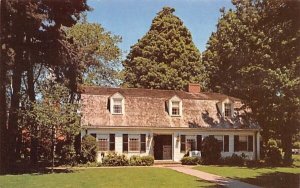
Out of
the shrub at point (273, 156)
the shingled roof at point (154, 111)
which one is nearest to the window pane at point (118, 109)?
the shingled roof at point (154, 111)

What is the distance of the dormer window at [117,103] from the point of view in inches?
1303

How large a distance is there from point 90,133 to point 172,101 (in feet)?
25.3

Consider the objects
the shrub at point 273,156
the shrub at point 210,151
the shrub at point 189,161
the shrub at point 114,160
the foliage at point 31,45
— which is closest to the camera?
the foliage at point 31,45

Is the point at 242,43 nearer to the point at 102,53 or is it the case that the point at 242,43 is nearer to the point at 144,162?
the point at 144,162

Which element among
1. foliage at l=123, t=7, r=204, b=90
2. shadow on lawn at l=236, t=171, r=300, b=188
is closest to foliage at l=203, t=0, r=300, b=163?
shadow on lawn at l=236, t=171, r=300, b=188

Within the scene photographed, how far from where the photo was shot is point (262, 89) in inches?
1208

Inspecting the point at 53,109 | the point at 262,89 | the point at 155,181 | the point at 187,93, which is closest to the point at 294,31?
the point at 155,181

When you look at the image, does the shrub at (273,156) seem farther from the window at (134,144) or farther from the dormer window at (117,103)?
the dormer window at (117,103)

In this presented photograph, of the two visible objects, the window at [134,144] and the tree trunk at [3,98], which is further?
the window at [134,144]

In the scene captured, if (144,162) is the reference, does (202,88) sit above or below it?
above

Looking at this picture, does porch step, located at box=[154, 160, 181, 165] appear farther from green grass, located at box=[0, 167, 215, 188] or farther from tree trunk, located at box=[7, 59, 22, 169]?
tree trunk, located at box=[7, 59, 22, 169]

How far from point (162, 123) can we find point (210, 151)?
14.6 feet

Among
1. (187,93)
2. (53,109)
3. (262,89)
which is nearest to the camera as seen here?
(53,109)

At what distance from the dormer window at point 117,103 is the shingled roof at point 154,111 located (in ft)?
1.33
